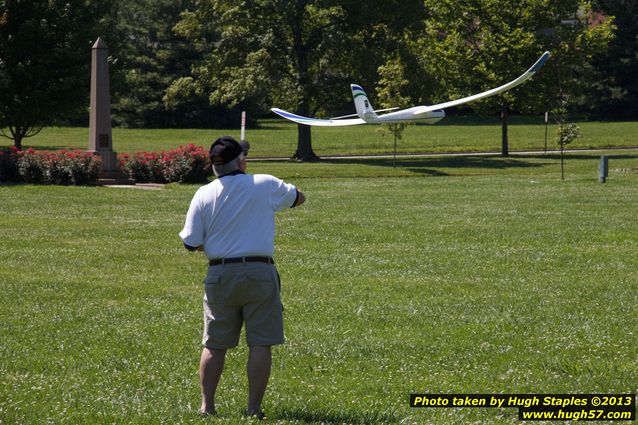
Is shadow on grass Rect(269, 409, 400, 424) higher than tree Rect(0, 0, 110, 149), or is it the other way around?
tree Rect(0, 0, 110, 149)

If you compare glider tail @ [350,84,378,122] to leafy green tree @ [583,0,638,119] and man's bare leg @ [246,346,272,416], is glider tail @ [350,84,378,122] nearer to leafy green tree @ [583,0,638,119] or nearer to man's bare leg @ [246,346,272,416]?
man's bare leg @ [246,346,272,416]

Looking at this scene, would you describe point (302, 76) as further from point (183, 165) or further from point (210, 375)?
point (210, 375)

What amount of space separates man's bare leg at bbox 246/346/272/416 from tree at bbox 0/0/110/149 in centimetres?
3410

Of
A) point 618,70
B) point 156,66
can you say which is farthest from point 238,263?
point 618,70

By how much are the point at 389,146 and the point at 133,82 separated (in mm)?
20858

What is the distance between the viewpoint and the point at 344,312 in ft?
37.7

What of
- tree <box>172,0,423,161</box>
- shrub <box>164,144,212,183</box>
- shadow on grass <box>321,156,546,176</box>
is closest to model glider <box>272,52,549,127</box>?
shrub <box>164,144,212,183</box>

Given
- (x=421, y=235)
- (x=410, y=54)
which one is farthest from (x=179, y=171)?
(x=410, y=54)

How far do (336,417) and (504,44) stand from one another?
133 ft

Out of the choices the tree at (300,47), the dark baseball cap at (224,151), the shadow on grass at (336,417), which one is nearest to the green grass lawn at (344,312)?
the shadow on grass at (336,417)

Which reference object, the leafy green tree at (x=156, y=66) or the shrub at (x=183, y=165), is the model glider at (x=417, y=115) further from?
the leafy green tree at (x=156, y=66)

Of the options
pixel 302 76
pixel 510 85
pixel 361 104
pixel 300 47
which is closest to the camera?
pixel 510 85

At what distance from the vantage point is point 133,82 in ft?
243

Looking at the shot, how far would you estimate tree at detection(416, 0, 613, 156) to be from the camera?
151 ft
